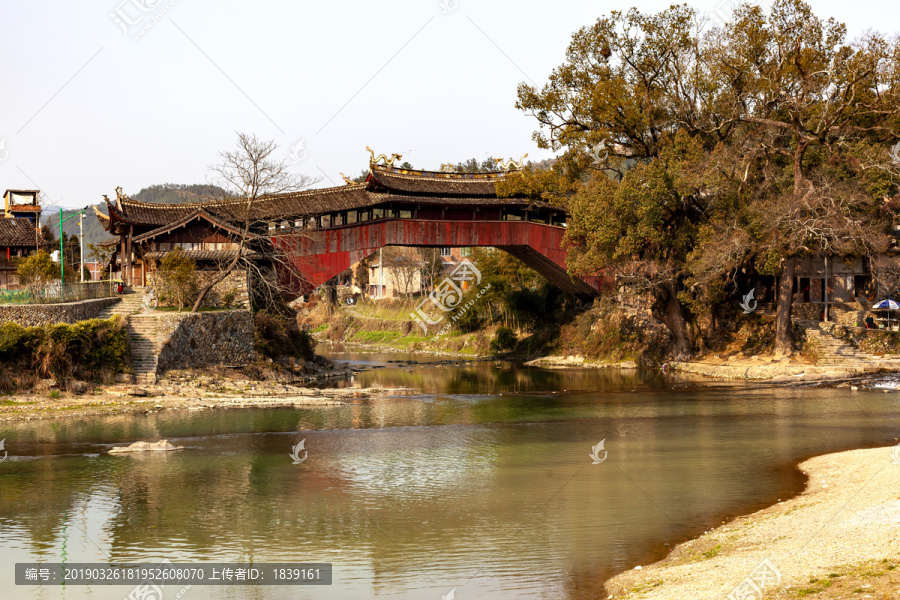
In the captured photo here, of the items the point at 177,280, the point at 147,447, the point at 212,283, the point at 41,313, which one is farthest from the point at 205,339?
the point at 147,447

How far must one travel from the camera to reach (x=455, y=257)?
89.3 meters

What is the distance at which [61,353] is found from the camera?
30844 millimetres

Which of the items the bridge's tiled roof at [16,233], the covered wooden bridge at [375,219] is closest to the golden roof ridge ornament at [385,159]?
the covered wooden bridge at [375,219]

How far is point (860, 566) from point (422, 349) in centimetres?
5398

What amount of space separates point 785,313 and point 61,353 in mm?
32975

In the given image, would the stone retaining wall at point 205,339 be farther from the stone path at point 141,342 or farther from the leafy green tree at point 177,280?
the leafy green tree at point 177,280

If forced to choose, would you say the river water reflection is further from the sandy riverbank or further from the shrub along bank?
the shrub along bank

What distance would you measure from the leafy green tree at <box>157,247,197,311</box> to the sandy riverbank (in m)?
29.6

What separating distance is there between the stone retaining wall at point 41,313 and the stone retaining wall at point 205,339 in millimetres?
3358

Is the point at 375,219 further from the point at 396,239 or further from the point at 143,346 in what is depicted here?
the point at 143,346

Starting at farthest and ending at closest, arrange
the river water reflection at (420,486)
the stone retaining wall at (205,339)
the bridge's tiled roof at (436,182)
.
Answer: the bridge's tiled roof at (436,182), the stone retaining wall at (205,339), the river water reflection at (420,486)

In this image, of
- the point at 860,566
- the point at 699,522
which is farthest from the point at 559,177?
the point at 860,566

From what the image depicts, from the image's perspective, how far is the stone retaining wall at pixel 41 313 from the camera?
1225 inches

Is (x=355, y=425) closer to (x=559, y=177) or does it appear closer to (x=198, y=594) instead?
(x=198, y=594)
